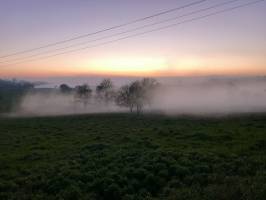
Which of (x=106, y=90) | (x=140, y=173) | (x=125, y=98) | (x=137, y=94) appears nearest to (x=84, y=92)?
(x=106, y=90)

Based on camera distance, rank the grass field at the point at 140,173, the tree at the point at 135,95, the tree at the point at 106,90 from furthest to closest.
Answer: the tree at the point at 106,90 < the tree at the point at 135,95 < the grass field at the point at 140,173

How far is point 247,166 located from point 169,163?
15.8 ft

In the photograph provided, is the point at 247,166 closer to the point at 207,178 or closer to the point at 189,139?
the point at 207,178

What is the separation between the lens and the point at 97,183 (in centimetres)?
1783

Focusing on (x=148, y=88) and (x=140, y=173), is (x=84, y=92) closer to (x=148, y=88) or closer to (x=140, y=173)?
(x=148, y=88)

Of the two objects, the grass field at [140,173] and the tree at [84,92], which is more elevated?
the tree at [84,92]

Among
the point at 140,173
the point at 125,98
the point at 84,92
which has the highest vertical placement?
the point at 84,92

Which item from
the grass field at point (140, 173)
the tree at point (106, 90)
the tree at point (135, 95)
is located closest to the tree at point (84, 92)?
the tree at point (106, 90)

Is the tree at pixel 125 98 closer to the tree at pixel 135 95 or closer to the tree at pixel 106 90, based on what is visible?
the tree at pixel 135 95

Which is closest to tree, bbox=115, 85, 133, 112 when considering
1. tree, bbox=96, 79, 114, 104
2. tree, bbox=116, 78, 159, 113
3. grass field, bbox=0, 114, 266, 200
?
tree, bbox=116, 78, 159, 113

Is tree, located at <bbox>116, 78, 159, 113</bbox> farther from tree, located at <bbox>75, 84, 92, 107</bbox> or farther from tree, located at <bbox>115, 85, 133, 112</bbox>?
tree, located at <bbox>75, 84, 92, 107</bbox>

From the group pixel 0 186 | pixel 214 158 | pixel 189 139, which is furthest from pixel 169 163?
pixel 189 139

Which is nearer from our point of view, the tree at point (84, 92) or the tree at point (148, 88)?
the tree at point (148, 88)

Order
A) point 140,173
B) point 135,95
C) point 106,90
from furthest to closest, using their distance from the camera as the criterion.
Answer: point 106,90 < point 135,95 < point 140,173
